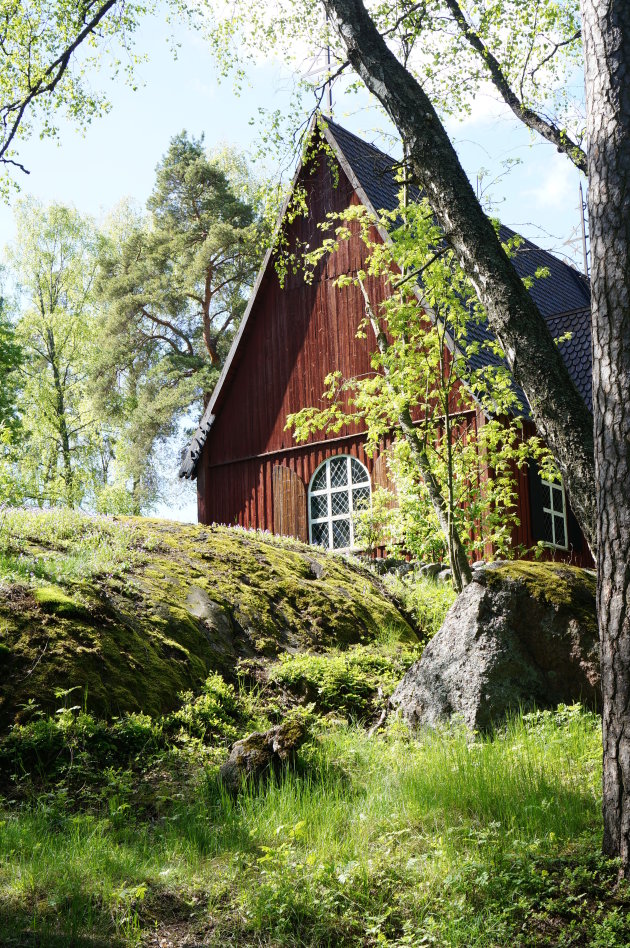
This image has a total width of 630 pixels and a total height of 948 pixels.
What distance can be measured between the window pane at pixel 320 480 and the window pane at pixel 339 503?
0.33 m

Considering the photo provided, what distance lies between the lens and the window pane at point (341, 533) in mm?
15078

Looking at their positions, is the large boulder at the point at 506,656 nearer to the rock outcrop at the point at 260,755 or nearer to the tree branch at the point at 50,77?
the rock outcrop at the point at 260,755

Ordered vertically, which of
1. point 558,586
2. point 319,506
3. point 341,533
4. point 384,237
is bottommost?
point 558,586

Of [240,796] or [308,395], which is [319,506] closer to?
[308,395]

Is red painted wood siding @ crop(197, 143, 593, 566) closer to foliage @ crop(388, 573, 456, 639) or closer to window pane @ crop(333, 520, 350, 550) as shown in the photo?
window pane @ crop(333, 520, 350, 550)

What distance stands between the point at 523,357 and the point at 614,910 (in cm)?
275

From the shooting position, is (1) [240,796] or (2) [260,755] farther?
(2) [260,755]

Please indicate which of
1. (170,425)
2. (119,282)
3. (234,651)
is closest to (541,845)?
(234,651)

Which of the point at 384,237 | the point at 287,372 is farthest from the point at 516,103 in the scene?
the point at 287,372

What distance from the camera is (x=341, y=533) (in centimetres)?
1519

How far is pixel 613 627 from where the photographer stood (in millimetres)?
3924

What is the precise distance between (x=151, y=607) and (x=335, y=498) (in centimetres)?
870

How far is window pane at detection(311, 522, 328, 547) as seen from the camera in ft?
50.5

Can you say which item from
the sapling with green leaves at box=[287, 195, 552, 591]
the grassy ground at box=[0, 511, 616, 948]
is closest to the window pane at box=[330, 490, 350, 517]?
the sapling with green leaves at box=[287, 195, 552, 591]
